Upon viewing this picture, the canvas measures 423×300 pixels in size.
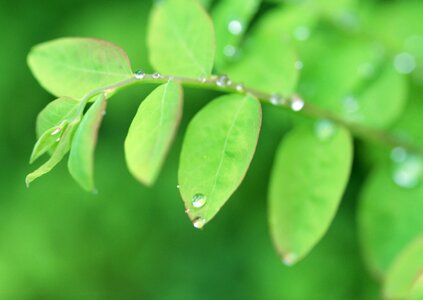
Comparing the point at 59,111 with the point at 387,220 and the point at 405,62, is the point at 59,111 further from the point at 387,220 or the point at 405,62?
the point at 405,62

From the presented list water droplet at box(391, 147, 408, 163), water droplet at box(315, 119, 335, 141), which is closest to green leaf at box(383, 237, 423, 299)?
water droplet at box(315, 119, 335, 141)

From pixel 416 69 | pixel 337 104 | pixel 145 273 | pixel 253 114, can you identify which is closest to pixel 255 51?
pixel 337 104

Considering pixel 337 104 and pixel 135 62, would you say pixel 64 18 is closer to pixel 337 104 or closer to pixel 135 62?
pixel 135 62

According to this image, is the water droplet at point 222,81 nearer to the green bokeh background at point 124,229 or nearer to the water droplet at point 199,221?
the water droplet at point 199,221

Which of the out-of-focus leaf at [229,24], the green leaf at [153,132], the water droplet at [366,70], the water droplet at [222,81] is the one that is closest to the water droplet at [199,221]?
the green leaf at [153,132]

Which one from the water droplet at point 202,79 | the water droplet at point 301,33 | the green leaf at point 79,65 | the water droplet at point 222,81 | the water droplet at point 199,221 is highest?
the green leaf at point 79,65

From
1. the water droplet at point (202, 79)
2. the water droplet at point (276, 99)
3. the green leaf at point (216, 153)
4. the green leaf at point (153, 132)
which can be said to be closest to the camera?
the green leaf at point (153, 132)

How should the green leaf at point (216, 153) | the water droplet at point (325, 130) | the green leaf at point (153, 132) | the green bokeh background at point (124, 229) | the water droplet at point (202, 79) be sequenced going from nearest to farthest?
the green leaf at point (153, 132) → the green leaf at point (216, 153) → the water droplet at point (202, 79) → the water droplet at point (325, 130) → the green bokeh background at point (124, 229)
